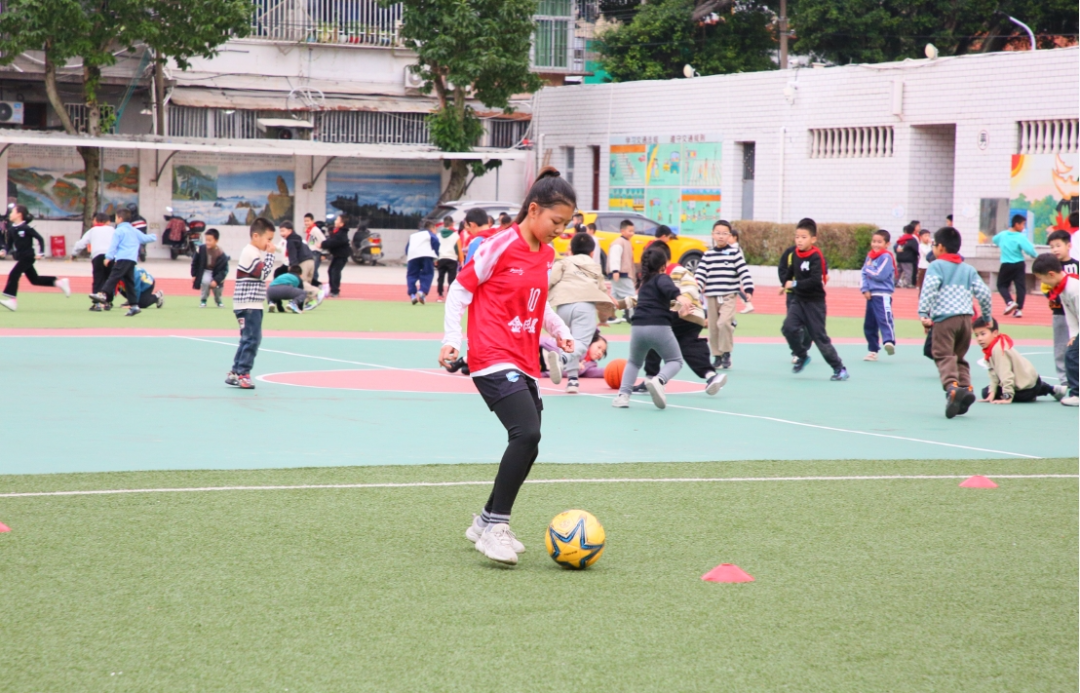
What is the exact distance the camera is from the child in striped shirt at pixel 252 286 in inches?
493

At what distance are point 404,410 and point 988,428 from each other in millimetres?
5095

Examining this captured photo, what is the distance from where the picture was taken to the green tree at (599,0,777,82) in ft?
153

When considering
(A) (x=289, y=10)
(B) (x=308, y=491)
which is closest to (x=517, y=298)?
(B) (x=308, y=491)

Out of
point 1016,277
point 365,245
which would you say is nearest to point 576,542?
point 1016,277

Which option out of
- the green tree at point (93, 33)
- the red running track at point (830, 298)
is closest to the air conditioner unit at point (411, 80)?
the green tree at point (93, 33)

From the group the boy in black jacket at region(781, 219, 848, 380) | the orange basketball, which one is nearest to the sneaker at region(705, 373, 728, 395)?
the orange basketball

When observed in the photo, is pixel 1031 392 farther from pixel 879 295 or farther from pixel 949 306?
pixel 879 295

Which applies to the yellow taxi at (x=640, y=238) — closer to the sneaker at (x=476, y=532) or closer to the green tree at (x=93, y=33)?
the green tree at (x=93, y=33)

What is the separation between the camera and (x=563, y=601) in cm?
556

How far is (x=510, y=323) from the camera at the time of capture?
6.32 m

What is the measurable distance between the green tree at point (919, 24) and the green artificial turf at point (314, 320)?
21.9 meters

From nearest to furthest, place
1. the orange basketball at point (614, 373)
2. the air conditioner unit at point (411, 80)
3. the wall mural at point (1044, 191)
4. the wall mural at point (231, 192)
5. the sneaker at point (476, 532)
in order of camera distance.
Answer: the sneaker at point (476, 532), the orange basketball at point (614, 373), the wall mural at point (1044, 191), the wall mural at point (231, 192), the air conditioner unit at point (411, 80)

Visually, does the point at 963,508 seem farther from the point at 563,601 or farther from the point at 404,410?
A: the point at 404,410

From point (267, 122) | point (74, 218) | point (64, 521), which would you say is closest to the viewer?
point (64, 521)
